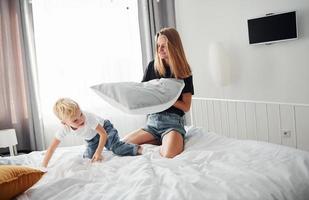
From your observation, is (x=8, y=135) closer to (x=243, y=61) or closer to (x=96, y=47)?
(x=96, y=47)

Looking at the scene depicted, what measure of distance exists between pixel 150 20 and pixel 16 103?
4.98ft

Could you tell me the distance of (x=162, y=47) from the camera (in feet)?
6.72

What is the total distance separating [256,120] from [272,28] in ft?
2.55

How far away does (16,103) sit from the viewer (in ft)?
10.3

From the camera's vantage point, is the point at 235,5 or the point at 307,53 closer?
the point at 307,53

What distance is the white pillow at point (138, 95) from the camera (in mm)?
1736

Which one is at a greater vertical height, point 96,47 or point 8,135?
point 96,47

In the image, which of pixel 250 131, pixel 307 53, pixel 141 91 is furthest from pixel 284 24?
pixel 141 91

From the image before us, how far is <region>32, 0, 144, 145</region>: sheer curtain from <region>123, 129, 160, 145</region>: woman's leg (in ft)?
4.67

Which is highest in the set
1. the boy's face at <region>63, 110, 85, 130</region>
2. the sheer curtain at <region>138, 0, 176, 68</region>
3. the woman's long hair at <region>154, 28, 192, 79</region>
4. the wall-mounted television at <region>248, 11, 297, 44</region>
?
the sheer curtain at <region>138, 0, 176, 68</region>

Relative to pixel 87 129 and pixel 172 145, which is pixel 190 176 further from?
pixel 87 129

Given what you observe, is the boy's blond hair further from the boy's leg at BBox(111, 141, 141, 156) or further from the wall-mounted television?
the wall-mounted television

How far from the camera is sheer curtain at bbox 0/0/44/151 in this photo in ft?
10.1

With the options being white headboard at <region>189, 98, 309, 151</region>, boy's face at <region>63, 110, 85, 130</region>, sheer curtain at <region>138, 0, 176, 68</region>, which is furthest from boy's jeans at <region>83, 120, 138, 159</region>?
sheer curtain at <region>138, 0, 176, 68</region>
